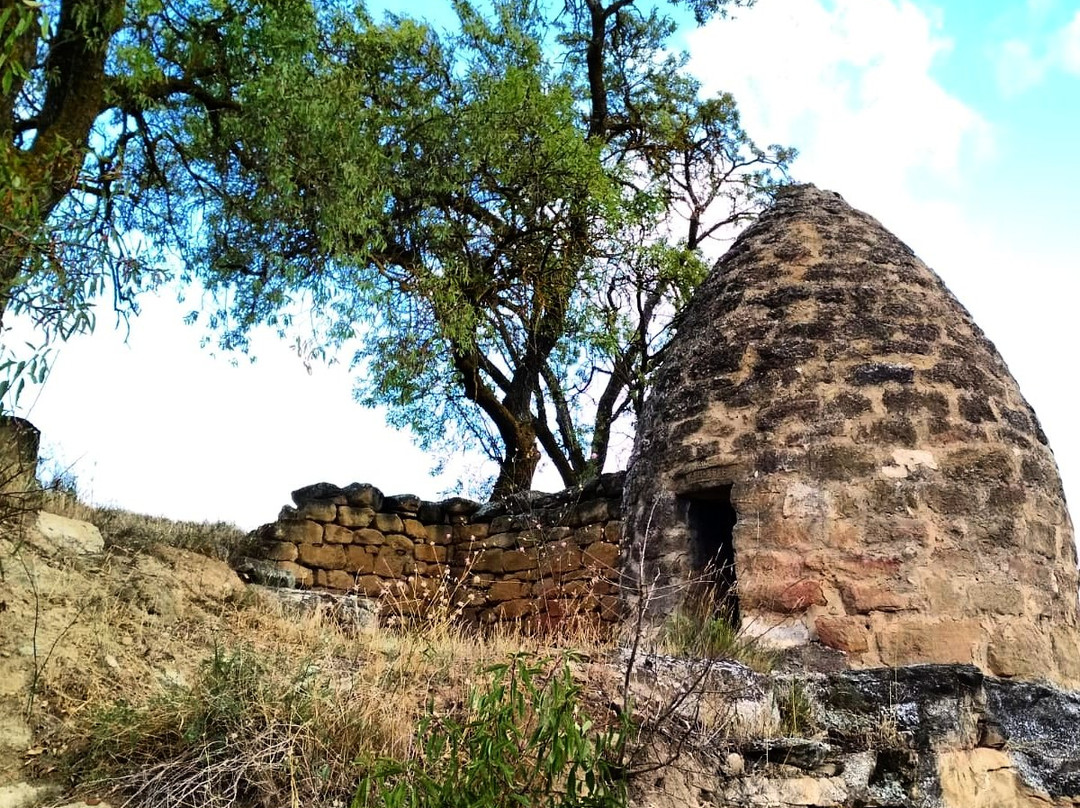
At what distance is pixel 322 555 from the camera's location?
9.55 metres

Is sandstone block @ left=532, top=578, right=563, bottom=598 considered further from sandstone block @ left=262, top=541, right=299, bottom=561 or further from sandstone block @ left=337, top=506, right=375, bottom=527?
sandstone block @ left=262, top=541, right=299, bottom=561

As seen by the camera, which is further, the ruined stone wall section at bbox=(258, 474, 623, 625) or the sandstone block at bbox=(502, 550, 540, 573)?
the sandstone block at bbox=(502, 550, 540, 573)

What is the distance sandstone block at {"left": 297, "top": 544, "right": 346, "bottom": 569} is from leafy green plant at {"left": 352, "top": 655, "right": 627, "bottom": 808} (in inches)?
244

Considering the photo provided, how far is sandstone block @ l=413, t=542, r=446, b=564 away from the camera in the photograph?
1015cm

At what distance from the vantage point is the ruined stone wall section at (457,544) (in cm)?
928

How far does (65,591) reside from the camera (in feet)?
16.6

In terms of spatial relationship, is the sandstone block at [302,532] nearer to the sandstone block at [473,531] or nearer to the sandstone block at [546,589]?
the sandstone block at [473,531]

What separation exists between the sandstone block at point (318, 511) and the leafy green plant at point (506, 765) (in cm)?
634

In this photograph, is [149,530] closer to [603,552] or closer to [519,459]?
[603,552]

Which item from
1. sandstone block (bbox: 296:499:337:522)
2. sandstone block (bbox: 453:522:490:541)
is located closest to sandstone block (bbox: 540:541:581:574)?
sandstone block (bbox: 453:522:490:541)

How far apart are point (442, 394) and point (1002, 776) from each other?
34.6 feet

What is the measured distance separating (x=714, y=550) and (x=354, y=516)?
4.77 meters

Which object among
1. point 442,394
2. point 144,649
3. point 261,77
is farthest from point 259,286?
point 144,649

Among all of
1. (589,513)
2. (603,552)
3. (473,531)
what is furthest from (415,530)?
(603,552)
